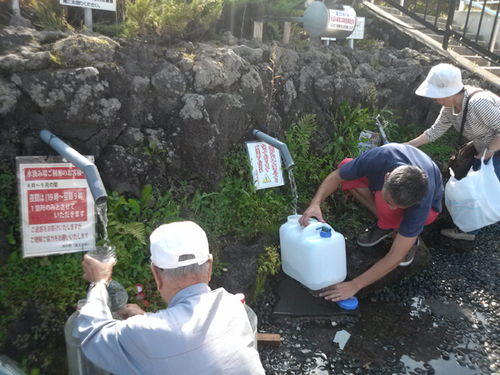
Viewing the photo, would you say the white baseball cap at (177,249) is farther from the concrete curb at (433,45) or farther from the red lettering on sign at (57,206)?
the concrete curb at (433,45)

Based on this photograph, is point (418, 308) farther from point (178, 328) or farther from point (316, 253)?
point (178, 328)

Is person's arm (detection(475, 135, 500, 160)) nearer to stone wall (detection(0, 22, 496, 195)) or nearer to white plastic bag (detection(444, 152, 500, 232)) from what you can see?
white plastic bag (detection(444, 152, 500, 232))

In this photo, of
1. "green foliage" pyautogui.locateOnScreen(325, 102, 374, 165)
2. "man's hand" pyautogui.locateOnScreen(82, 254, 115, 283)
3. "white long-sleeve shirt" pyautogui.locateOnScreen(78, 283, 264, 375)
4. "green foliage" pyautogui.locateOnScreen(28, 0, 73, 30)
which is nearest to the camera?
"white long-sleeve shirt" pyautogui.locateOnScreen(78, 283, 264, 375)

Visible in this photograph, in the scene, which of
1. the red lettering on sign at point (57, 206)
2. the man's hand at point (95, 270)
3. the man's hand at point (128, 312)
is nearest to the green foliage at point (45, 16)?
the red lettering on sign at point (57, 206)

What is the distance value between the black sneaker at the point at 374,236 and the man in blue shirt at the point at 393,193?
0.01 metres

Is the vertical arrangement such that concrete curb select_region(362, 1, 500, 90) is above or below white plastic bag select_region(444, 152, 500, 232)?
above

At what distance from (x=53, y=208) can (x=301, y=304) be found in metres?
2.35

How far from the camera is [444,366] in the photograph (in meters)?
2.98

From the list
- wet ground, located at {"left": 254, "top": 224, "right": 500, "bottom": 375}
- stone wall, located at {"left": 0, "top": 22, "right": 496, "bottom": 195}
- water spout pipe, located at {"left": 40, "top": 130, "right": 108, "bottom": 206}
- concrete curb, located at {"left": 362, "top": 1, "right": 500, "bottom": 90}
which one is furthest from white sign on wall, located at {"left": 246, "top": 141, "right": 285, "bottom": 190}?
concrete curb, located at {"left": 362, "top": 1, "right": 500, "bottom": 90}

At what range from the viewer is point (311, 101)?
5090mm

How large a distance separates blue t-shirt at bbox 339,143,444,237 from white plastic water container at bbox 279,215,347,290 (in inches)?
23.1

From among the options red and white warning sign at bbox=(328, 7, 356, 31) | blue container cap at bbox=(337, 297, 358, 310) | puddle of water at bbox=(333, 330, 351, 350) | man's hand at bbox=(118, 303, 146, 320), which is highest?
red and white warning sign at bbox=(328, 7, 356, 31)

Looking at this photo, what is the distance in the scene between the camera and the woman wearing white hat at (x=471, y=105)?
4008 mm

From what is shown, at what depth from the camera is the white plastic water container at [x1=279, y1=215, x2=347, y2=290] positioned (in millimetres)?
3334
